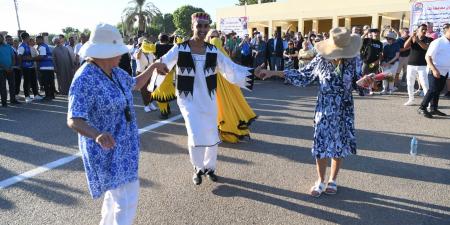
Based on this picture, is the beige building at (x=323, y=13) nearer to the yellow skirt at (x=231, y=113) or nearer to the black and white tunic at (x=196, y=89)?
the yellow skirt at (x=231, y=113)

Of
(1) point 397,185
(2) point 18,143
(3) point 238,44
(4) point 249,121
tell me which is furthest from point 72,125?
(3) point 238,44

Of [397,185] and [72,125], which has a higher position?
[72,125]

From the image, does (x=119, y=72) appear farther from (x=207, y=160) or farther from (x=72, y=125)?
(x=207, y=160)

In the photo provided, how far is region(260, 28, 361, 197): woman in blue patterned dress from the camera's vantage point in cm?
411

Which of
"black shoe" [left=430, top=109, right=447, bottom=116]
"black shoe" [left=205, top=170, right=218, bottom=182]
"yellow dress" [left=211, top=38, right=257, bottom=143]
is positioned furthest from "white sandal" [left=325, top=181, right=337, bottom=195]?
"black shoe" [left=430, top=109, right=447, bottom=116]

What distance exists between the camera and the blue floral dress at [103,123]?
2705mm

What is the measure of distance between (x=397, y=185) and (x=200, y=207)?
2502mm

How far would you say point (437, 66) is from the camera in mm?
8320

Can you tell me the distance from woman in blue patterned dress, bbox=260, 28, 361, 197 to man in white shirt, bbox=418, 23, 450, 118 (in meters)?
4.92

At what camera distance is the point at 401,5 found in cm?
2952

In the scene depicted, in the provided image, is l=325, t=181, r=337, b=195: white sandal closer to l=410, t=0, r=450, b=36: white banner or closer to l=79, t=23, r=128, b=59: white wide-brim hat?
l=79, t=23, r=128, b=59: white wide-brim hat

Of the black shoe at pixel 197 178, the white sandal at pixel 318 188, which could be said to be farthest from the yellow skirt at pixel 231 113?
the white sandal at pixel 318 188

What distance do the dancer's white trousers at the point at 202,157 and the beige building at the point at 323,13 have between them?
84.4ft

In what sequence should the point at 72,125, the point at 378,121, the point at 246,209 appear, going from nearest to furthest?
the point at 72,125 < the point at 246,209 < the point at 378,121
